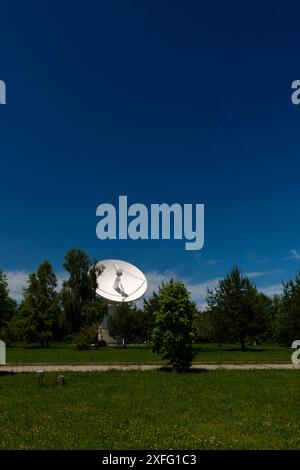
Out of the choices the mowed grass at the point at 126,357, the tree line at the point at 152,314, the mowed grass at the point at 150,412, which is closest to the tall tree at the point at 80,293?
the tree line at the point at 152,314

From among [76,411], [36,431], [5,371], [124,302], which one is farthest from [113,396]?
[124,302]

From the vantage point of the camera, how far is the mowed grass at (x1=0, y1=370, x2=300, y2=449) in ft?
44.4

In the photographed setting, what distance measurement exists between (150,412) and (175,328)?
16.9 m

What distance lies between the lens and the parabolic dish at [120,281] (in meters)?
92.0

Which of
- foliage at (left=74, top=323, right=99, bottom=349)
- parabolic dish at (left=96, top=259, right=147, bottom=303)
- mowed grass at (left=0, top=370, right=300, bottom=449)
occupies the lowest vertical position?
foliage at (left=74, top=323, right=99, bottom=349)

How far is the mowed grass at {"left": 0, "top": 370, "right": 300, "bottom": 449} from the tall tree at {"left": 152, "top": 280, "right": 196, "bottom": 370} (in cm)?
444

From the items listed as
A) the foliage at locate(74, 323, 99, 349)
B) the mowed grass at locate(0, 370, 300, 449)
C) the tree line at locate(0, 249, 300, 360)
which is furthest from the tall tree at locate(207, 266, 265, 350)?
the mowed grass at locate(0, 370, 300, 449)

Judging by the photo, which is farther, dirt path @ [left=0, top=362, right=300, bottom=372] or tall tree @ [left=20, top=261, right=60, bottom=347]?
tall tree @ [left=20, top=261, right=60, bottom=347]

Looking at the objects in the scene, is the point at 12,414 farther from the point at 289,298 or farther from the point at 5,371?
the point at 289,298

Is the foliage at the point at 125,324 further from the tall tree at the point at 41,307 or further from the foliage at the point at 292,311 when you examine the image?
the foliage at the point at 292,311

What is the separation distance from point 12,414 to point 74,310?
57489 millimetres

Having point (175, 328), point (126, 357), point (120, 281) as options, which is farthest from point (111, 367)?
point (120, 281)

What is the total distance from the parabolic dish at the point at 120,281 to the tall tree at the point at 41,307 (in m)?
16.7

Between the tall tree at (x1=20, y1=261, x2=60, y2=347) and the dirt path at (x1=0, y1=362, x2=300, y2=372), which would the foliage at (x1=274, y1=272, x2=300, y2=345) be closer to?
the dirt path at (x1=0, y1=362, x2=300, y2=372)
